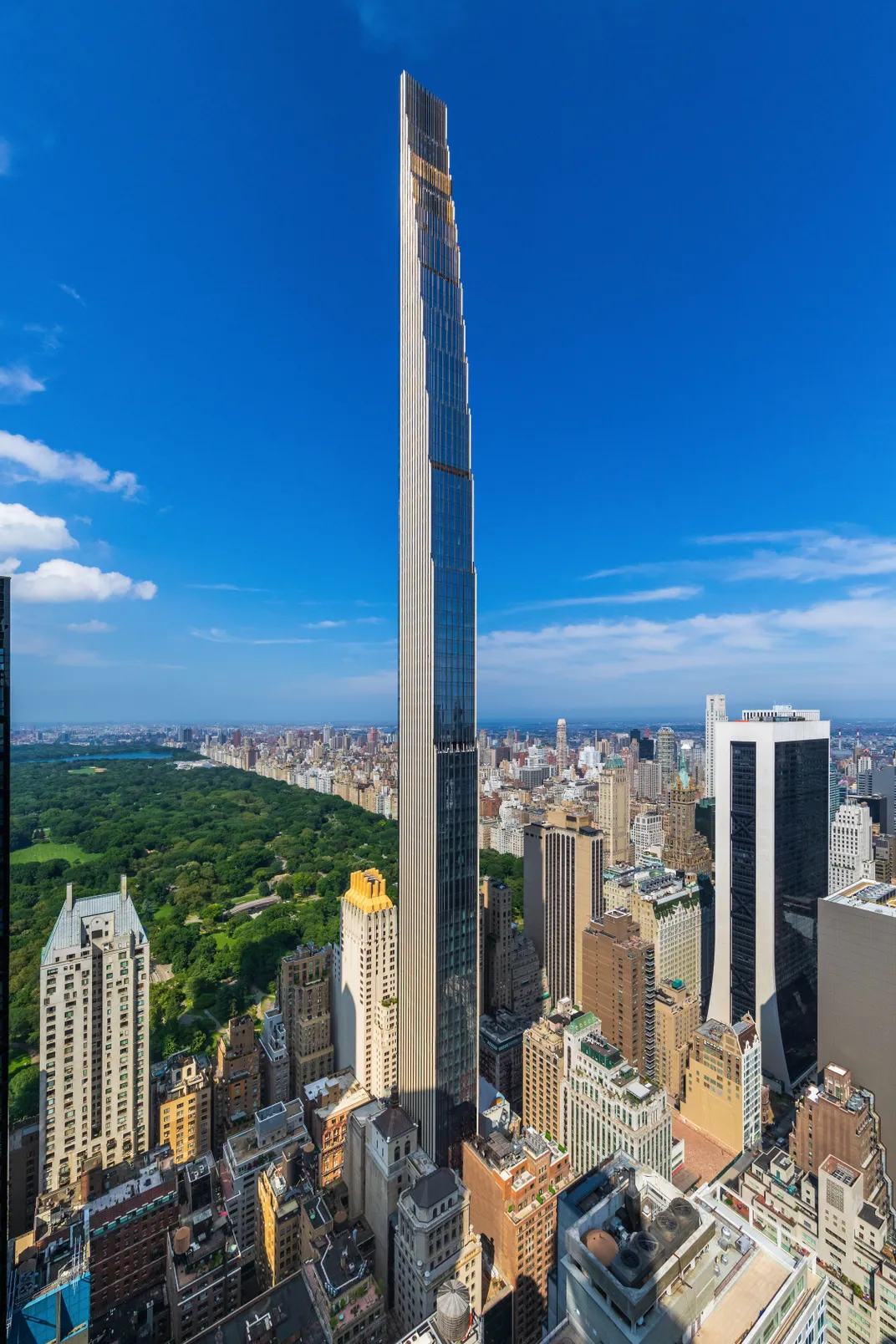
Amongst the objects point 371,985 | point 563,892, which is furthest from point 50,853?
point 563,892

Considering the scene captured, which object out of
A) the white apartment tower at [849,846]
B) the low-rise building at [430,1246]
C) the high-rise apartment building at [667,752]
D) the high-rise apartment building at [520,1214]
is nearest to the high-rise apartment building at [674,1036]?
the high-rise apartment building at [520,1214]

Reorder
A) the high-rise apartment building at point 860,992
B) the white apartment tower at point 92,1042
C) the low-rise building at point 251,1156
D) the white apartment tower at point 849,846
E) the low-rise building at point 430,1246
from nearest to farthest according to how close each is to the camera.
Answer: the low-rise building at point 430,1246 < the low-rise building at point 251,1156 < the white apartment tower at point 92,1042 < the high-rise apartment building at point 860,992 < the white apartment tower at point 849,846

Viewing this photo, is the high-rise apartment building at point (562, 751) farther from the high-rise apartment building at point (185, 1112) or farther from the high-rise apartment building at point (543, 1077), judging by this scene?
the high-rise apartment building at point (185, 1112)

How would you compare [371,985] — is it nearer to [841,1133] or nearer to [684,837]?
[841,1133]

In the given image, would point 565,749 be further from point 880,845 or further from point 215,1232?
point 215,1232

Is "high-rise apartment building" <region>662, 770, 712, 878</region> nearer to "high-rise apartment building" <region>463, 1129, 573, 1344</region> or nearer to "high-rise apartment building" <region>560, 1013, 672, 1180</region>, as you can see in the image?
"high-rise apartment building" <region>560, 1013, 672, 1180</region>

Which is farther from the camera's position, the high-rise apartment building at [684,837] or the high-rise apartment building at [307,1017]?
the high-rise apartment building at [684,837]

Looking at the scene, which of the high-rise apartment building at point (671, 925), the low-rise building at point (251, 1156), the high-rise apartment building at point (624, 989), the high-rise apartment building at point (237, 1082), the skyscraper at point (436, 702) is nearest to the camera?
the low-rise building at point (251, 1156)
